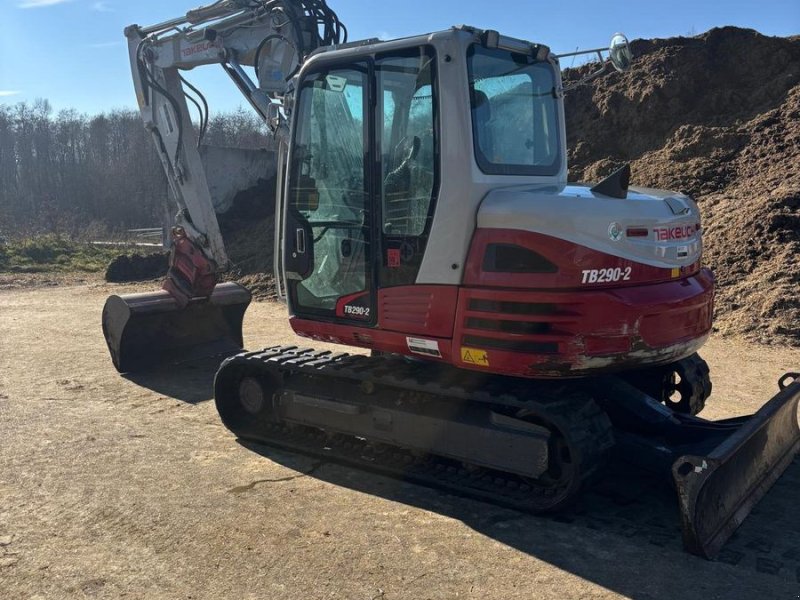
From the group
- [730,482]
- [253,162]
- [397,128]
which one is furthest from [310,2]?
[253,162]

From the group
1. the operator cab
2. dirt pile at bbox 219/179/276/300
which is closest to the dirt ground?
the operator cab

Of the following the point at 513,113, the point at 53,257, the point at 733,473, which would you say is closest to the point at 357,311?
the point at 513,113

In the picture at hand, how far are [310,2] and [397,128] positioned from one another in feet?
7.86

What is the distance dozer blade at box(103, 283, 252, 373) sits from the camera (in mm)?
7398

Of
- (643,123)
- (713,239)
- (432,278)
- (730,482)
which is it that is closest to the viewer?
(730,482)

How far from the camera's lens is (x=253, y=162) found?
17.5 metres

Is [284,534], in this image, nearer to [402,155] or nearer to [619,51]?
[402,155]

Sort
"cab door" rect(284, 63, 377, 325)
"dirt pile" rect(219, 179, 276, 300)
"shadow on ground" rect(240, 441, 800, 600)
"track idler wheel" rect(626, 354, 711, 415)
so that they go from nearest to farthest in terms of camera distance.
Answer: "shadow on ground" rect(240, 441, 800, 600) → "cab door" rect(284, 63, 377, 325) → "track idler wheel" rect(626, 354, 711, 415) → "dirt pile" rect(219, 179, 276, 300)

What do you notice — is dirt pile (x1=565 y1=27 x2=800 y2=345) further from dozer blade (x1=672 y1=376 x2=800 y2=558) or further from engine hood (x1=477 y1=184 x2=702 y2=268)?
engine hood (x1=477 y1=184 x2=702 y2=268)

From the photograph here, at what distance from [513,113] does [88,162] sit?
203ft

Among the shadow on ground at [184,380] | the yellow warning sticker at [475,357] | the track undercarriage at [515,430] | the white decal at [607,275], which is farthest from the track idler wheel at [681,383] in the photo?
the shadow on ground at [184,380]

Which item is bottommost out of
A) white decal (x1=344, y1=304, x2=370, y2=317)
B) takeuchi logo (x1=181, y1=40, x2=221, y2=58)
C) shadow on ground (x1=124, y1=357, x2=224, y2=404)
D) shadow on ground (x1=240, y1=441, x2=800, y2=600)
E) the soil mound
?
shadow on ground (x1=240, y1=441, x2=800, y2=600)

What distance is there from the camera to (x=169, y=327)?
7.75 meters

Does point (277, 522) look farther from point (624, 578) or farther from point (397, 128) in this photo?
point (397, 128)
